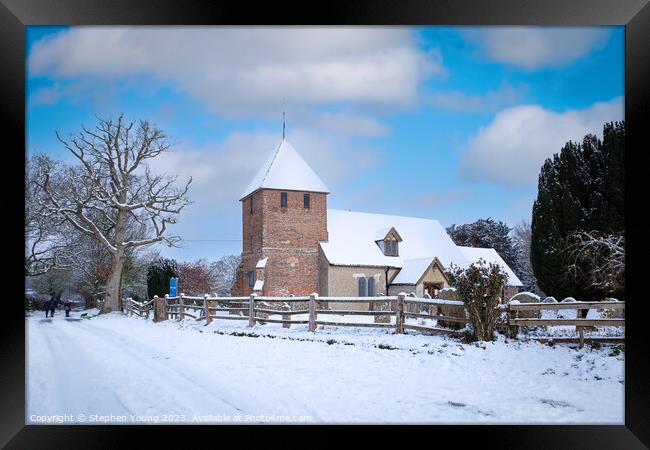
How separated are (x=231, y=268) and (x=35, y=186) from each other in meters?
34.1

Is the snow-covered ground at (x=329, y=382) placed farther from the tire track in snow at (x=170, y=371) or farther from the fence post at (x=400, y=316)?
the fence post at (x=400, y=316)

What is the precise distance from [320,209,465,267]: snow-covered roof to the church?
56 mm

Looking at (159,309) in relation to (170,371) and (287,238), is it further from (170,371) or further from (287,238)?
(170,371)

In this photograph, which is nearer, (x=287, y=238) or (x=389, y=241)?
(x=287, y=238)

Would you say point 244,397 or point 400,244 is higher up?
point 400,244

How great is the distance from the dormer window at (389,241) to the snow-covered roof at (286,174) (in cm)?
359

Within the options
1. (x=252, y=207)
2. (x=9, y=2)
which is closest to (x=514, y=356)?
(x=9, y=2)

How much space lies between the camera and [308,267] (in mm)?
22484

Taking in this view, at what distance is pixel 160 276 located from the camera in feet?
79.9

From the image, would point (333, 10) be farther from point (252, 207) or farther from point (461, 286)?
point (252, 207)

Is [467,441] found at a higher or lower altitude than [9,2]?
lower

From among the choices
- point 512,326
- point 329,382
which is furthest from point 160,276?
point 329,382

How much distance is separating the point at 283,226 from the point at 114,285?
273 inches

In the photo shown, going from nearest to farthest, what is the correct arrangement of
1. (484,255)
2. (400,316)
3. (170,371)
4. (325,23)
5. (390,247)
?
(325,23), (170,371), (400,316), (390,247), (484,255)
